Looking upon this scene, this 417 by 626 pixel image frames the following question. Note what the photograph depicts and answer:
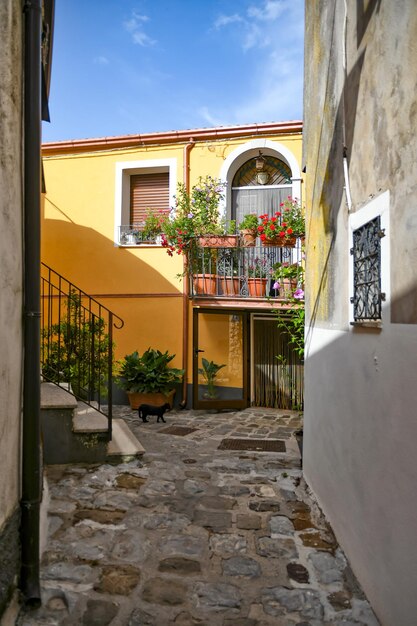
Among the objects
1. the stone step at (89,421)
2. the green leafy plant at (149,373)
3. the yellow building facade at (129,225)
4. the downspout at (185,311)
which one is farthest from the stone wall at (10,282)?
the downspout at (185,311)

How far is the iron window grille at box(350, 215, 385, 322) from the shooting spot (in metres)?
2.35

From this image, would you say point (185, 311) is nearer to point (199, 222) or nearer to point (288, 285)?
point (199, 222)

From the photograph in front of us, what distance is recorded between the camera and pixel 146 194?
958cm

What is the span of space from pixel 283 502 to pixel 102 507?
5.29 feet

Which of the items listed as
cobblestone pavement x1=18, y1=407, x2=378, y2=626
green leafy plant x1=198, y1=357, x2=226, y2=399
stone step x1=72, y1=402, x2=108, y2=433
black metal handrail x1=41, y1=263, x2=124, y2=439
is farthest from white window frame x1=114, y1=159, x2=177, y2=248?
cobblestone pavement x1=18, y1=407, x2=378, y2=626

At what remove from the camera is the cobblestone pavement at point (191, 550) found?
2.42 m

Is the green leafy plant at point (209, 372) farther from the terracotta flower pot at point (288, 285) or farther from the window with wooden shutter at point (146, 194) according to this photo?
the window with wooden shutter at point (146, 194)

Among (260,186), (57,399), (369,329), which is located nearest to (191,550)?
(369,329)

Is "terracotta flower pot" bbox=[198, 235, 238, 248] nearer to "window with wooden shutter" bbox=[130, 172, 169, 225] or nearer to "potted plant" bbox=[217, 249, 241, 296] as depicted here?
"potted plant" bbox=[217, 249, 241, 296]

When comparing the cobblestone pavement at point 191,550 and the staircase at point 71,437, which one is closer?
the cobblestone pavement at point 191,550

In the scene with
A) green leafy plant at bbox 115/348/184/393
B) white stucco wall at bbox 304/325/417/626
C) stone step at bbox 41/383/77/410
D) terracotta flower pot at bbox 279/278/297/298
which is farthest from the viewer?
green leafy plant at bbox 115/348/184/393

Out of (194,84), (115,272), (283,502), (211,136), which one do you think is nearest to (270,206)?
(211,136)

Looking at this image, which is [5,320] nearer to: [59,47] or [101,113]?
[59,47]

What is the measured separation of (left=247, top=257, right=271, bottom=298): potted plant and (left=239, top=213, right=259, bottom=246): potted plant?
35cm
